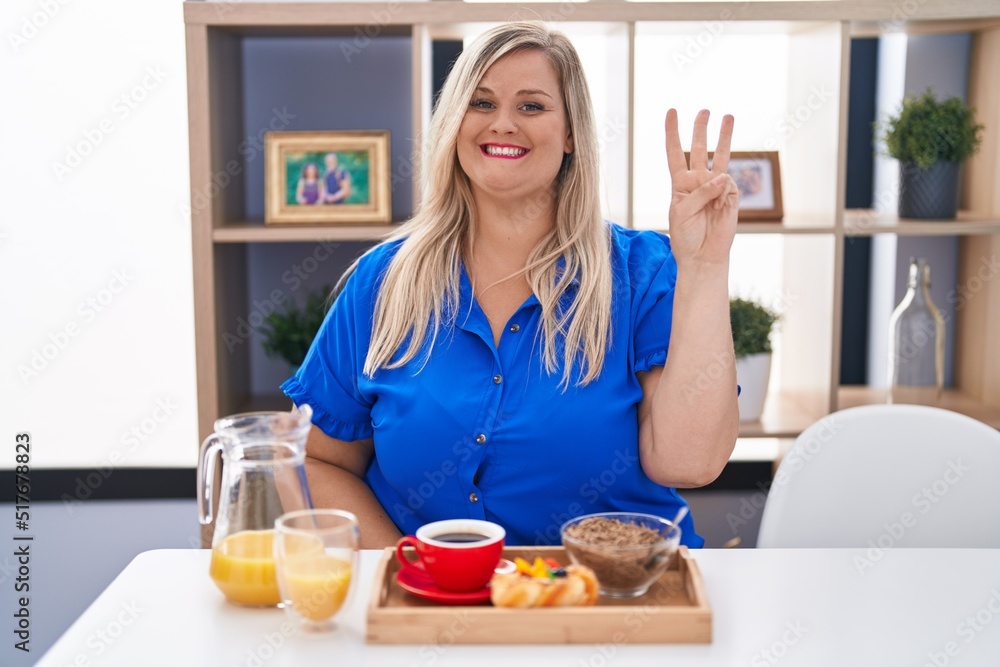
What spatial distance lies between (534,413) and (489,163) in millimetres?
446

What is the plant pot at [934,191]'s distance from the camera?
247cm

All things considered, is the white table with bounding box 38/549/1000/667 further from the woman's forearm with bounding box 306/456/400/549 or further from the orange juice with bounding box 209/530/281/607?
the woman's forearm with bounding box 306/456/400/549

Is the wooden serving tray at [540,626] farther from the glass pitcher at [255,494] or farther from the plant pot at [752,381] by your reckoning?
the plant pot at [752,381]

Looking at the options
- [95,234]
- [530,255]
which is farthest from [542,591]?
[95,234]

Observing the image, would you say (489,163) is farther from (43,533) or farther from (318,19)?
(43,533)

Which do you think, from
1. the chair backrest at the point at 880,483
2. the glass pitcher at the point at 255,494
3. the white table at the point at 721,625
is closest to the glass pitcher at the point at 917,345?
the chair backrest at the point at 880,483

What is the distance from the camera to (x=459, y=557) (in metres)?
1.17

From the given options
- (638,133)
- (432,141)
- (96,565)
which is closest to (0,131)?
(96,565)

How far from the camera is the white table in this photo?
1094mm

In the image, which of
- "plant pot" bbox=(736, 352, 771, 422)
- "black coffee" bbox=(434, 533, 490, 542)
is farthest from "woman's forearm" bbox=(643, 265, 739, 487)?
"plant pot" bbox=(736, 352, 771, 422)

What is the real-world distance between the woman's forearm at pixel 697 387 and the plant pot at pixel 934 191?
116cm

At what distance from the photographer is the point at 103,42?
2.67 meters

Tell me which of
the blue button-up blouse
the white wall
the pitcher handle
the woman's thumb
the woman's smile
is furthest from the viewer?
the white wall

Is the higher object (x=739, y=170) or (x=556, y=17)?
(x=556, y=17)
